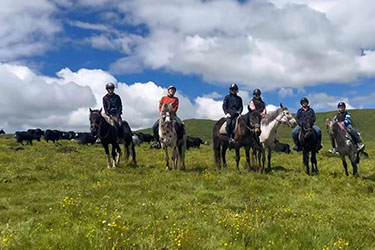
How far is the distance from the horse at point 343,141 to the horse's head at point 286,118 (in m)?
2.03

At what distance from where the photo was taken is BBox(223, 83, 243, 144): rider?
16406mm

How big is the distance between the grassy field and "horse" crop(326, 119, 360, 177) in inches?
87.8

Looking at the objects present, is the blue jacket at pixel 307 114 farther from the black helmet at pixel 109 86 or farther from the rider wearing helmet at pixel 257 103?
the black helmet at pixel 109 86

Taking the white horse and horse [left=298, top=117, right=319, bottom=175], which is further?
horse [left=298, top=117, right=319, bottom=175]

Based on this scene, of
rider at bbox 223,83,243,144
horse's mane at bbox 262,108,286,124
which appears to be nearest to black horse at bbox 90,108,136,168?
rider at bbox 223,83,243,144

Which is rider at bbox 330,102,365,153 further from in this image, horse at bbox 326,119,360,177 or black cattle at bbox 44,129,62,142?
black cattle at bbox 44,129,62,142

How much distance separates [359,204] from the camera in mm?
9742

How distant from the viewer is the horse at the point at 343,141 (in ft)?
51.1

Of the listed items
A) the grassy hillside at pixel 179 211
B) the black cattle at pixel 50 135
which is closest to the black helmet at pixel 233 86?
the grassy hillside at pixel 179 211

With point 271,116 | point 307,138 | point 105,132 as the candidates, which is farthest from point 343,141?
point 105,132

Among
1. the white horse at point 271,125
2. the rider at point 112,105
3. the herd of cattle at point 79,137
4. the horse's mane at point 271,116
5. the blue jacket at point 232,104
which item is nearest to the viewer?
the white horse at point 271,125

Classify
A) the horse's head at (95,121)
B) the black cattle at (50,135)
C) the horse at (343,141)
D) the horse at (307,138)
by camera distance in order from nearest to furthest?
the horse at (343,141) → the horse's head at (95,121) → the horse at (307,138) → the black cattle at (50,135)

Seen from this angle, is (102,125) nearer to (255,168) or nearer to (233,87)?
(233,87)

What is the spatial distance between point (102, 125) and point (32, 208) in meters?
8.38
